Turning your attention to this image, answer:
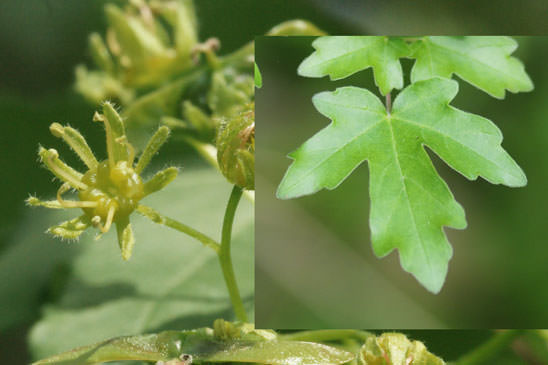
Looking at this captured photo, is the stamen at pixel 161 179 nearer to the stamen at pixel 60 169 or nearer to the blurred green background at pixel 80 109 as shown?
the stamen at pixel 60 169

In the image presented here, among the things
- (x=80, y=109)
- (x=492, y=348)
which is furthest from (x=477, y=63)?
(x=80, y=109)

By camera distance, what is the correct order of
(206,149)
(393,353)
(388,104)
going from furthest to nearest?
(206,149) < (388,104) < (393,353)

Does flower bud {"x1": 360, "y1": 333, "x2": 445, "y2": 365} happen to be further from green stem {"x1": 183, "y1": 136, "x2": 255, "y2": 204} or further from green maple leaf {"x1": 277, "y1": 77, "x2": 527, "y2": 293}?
green stem {"x1": 183, "y1": 136, "x2": 255, "y2": 204}

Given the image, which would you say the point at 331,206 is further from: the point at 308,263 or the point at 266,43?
the point at 266,43

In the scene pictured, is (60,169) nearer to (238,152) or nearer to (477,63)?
(238,152)

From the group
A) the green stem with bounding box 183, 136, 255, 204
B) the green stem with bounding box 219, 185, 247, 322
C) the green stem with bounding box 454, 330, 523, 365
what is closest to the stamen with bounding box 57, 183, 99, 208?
the green stem with bounding box 219, 185, 247, 322

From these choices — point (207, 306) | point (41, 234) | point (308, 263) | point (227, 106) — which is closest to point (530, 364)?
point (308, 263)
